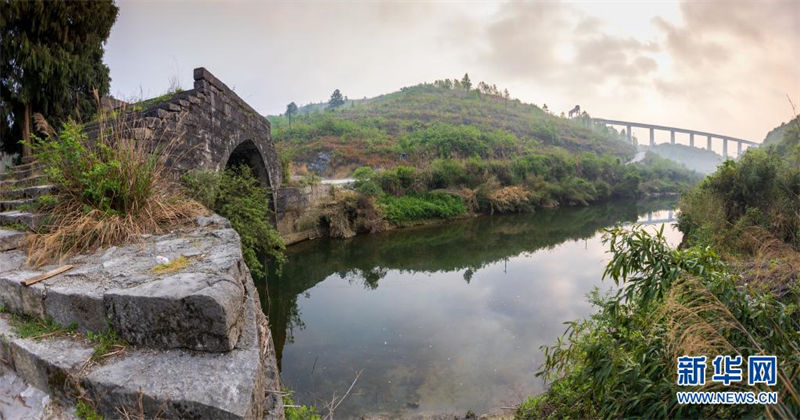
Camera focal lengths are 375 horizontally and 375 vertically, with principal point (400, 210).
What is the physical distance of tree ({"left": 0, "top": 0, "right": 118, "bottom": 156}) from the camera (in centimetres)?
557

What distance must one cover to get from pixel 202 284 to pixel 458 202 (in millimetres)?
15575

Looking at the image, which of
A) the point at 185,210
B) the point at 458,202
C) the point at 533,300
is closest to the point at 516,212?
the point at 458,202

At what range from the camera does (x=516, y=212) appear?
18812mm

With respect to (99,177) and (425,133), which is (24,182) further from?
(425,133)

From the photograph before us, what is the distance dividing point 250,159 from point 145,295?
8.06 metres

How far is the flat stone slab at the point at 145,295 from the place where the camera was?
160cm

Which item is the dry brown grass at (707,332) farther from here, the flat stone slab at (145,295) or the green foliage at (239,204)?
the green foliage at (239,204)

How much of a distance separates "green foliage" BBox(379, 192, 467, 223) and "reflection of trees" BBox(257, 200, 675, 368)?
665 millimetres

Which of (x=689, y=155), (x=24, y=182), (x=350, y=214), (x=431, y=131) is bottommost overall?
(x=350, y=214)

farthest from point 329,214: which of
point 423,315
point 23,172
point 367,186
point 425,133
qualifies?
point 425,133

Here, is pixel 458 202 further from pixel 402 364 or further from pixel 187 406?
pixel 187 406

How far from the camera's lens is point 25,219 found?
273 centimetres

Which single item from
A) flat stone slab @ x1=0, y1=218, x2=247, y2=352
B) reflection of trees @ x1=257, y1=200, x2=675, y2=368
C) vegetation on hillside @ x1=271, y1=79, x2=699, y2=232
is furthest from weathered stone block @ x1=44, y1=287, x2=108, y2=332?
vegetation on hillside @ x1=271, y1=79, x2=699, y2=232

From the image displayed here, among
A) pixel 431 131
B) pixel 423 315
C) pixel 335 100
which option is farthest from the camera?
pixel 335 100
